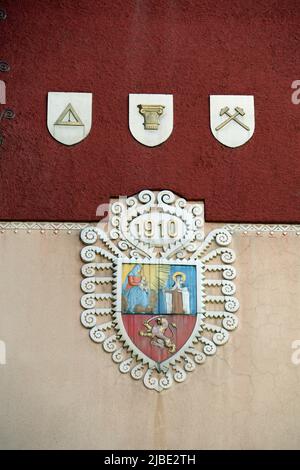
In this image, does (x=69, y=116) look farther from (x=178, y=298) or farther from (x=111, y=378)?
(x=111, y=378)

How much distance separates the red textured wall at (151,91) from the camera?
1083 centimetres

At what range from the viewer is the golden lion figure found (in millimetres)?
10344

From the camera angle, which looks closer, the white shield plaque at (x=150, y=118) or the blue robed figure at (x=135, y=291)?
the blue robed figure at (x=135, y=291)

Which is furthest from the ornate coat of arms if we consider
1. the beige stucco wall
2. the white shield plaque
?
the white shield plaque

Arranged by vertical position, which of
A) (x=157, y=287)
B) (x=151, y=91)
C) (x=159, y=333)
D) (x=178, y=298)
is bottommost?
(x=159, y=333)

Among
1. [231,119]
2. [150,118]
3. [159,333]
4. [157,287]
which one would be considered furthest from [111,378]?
[231,119]

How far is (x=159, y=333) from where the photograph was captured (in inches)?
408

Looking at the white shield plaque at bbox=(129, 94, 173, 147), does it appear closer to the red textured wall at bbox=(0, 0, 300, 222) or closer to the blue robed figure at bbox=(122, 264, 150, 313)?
the red textured wall at bbox=(0, 0, 300, 222)

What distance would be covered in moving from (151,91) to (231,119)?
37.7 inches

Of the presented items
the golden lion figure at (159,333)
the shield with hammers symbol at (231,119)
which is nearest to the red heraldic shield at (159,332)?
the golden lion figure at (159,333)

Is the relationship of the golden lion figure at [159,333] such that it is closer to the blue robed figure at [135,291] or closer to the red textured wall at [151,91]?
the blue robed figure at [135,291]

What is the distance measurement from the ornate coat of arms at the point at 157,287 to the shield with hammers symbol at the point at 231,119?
88cm
